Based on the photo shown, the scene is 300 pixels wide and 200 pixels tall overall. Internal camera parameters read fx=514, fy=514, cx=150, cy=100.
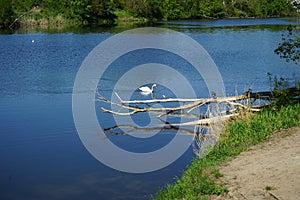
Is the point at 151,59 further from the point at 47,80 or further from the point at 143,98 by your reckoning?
the point at 143,98

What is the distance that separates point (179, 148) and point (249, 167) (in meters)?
4.89

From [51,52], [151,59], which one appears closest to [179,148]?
[151,59]

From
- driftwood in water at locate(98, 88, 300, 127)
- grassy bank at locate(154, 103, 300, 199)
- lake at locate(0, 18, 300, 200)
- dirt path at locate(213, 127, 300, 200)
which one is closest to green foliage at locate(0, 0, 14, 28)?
lake at locate(0, 18, 300, 200)

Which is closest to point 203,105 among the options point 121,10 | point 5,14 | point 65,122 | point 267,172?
point 65,122

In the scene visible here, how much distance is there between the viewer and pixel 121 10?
302 ft

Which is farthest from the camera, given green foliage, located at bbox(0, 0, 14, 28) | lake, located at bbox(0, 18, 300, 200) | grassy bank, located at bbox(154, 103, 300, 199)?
green foliage, located at bbox(0, 0, 14, 28)

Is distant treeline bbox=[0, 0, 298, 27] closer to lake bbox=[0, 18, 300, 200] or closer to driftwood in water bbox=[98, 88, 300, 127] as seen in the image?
lake bbox=[0, 18, 300, 200]

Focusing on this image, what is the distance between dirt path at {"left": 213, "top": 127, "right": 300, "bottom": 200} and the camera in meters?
8.98

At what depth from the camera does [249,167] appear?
34.3ft

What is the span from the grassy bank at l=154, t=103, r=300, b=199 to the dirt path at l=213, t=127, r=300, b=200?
10.4 inches

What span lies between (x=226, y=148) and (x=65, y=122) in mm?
7753

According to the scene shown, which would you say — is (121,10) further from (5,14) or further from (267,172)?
(267,172)

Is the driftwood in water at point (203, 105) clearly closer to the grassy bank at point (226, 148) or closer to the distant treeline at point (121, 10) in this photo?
the grassy bank at point (226, 148)

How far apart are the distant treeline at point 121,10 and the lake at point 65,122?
3575cm
